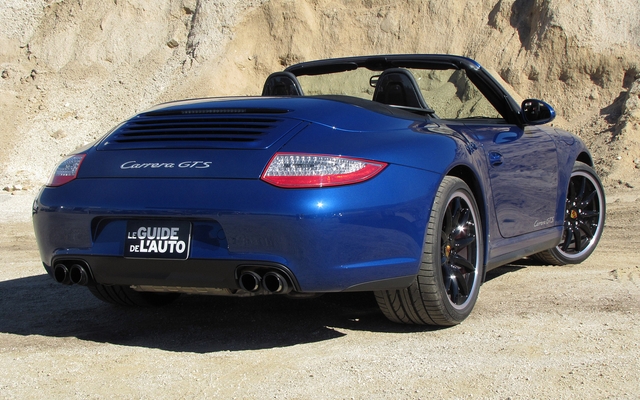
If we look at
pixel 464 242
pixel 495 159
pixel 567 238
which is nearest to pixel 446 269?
pixel 464 242

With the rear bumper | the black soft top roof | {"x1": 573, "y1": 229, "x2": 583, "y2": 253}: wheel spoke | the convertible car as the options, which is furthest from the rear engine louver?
{"x1": 573, "y1": 229, "x2": 583, "y2": 253}: wheel spoke

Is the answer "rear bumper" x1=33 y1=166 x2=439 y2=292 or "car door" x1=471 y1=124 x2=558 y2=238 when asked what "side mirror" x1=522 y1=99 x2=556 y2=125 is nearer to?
"car door" x1=471 y1=124 x2=558 y2=238

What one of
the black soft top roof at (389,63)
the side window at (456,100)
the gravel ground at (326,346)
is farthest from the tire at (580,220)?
the black soft top roof at (389,63)

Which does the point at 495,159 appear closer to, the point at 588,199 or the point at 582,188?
the point at 582,188

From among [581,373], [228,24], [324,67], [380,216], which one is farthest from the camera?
[228,24]

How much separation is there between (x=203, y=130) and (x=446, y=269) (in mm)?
1374

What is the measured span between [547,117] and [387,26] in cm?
1799

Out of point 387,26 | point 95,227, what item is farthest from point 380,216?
point 387,26

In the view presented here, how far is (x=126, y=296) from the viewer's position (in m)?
4.50

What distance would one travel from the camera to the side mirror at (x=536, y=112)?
4840 mm

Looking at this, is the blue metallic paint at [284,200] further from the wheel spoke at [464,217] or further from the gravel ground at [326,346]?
the gravel ground at [326,346]

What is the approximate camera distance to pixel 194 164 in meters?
3.41

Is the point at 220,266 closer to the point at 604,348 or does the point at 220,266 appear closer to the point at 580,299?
the point at 604,348

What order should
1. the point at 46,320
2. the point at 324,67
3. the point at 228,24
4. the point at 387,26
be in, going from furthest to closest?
the point at 228,24 → the point at 387,26 → the point at 324,67 → the point at 46,320
